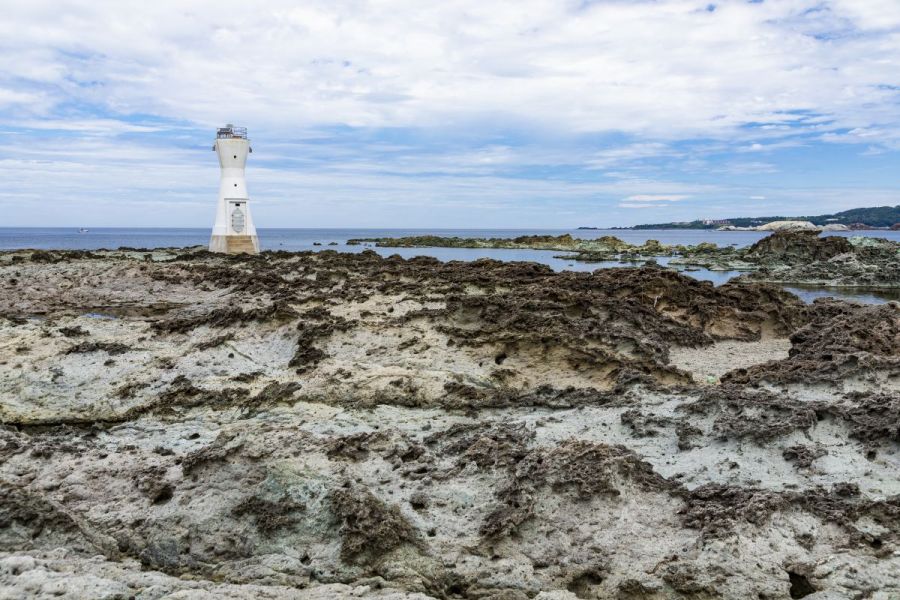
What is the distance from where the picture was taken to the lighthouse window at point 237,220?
31.7m

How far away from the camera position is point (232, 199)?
1243 inches

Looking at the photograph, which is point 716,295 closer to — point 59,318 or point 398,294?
point 398,294

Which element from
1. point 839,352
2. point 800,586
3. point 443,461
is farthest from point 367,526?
point 839,352

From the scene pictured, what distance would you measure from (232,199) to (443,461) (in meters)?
27.6

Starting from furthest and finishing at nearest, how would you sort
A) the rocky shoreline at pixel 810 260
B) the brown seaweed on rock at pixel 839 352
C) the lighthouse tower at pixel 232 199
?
the rocky shoreline at pixel 810 260 → the lighthouse tower at pixel 232 199 → the brown seaweed on rock at pixel 839 352

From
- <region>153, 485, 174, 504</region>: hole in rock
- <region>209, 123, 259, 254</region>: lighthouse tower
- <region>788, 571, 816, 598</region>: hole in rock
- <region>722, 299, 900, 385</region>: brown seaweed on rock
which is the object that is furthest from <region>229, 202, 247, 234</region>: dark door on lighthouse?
<region>788, 571, 816, 598</region>: hole in rock

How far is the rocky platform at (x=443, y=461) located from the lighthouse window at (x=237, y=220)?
20.2 meters

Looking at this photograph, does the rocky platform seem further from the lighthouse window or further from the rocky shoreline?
the rocky shoreline

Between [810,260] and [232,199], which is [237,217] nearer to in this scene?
[232,199]

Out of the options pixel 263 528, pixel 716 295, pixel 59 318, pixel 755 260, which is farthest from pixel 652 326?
pixel 755 260

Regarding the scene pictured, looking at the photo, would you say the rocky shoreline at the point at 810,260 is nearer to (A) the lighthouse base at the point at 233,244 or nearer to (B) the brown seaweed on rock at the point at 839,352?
(A) the lighthouse base at the point at 233,244

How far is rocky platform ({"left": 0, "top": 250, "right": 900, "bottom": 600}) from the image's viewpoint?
15.8ft

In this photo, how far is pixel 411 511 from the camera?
5.72 metres

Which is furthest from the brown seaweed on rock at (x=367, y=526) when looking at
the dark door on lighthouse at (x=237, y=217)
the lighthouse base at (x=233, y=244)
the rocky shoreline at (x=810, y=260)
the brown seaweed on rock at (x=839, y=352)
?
the rocky shoreline at (x=810, y=260)
